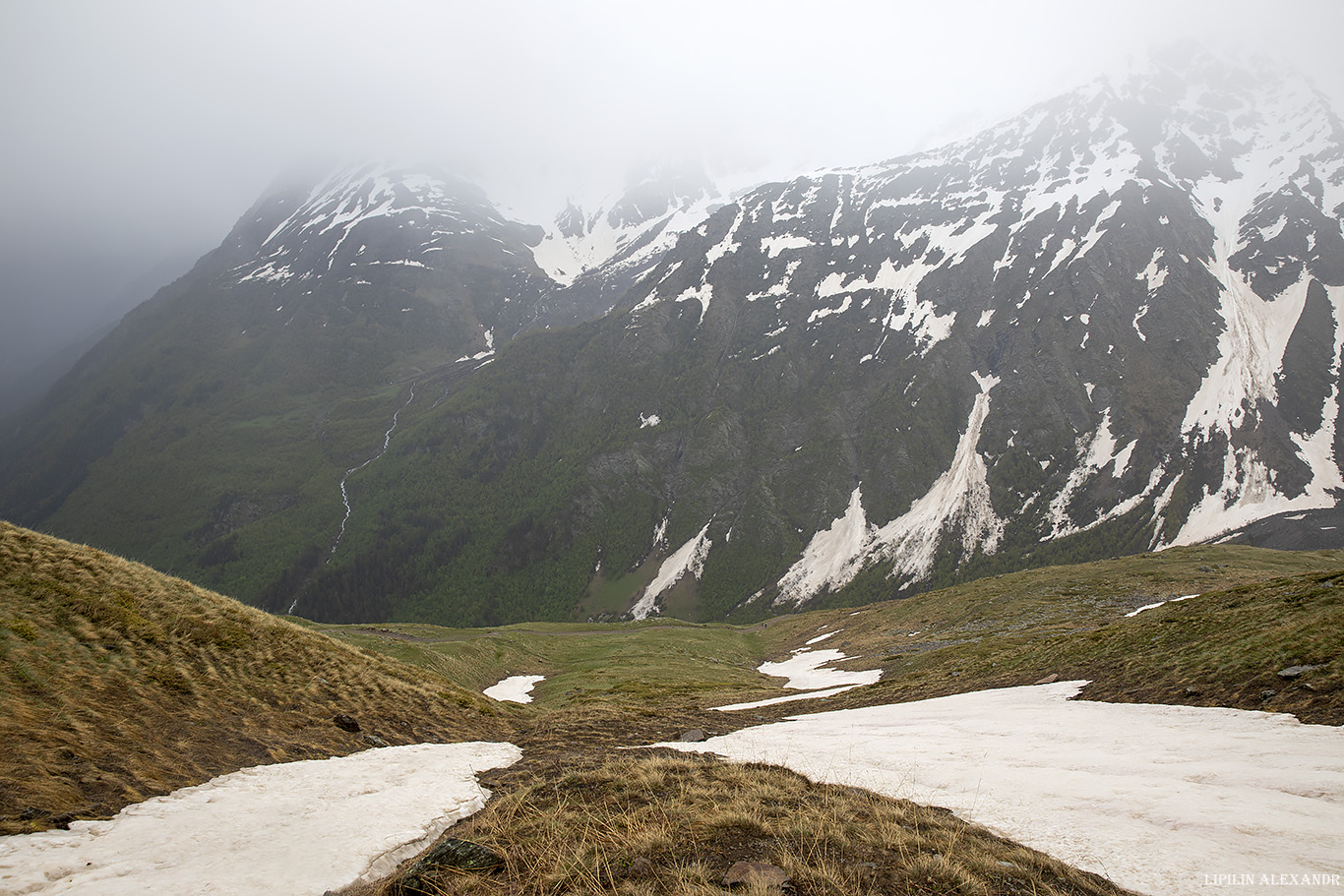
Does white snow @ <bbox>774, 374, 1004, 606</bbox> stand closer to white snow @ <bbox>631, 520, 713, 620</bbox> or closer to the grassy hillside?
white snow @ <bbox>631, 520, 713, 620</bbox>

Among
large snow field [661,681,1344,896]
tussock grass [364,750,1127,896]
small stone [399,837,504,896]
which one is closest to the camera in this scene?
tussock grass [364,750,1127,896]

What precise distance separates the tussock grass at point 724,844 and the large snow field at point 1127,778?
1116mm

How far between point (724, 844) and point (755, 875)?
173cm

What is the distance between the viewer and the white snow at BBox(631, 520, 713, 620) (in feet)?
535

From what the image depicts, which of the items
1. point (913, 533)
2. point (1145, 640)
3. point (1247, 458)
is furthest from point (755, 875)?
point (1247, 458)

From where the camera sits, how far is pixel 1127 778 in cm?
1052

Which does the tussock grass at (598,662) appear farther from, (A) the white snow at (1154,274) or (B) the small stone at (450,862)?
(A) the white snow at (1154,274)

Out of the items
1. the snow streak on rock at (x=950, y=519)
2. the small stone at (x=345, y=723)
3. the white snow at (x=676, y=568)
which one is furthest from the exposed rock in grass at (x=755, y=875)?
the white snow at (x=676, y=568)

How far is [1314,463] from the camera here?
130 m

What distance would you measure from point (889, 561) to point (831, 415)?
5974 centimetres

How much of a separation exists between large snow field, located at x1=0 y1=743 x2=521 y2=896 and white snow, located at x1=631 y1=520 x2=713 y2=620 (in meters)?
152

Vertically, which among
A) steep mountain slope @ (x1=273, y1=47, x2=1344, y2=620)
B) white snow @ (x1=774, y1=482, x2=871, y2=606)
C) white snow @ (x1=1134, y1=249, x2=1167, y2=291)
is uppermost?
white snow @ (x1=1134, y1=249, x2=1167, y2=291)

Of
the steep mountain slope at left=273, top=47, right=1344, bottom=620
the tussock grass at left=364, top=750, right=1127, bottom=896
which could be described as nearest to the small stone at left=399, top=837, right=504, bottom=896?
the tussock grass at left=364, top=750, right=1127, bottom=896

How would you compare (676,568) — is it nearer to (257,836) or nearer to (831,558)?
(831,558)
